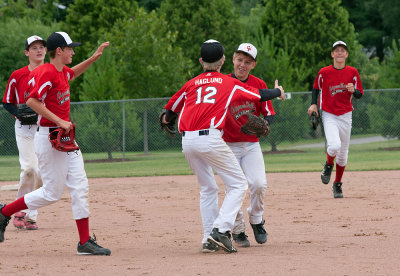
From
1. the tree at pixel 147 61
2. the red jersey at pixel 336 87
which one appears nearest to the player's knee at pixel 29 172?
the red jersey at pixel 336 87

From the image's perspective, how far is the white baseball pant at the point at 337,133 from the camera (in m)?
10.5

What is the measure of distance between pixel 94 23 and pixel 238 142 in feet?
80.7

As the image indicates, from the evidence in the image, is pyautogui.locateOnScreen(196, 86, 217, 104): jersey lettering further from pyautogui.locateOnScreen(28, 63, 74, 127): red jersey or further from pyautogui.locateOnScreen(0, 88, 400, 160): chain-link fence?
pyautogui.locateOnScreen(0, 88, 400, 160): chain-link fence

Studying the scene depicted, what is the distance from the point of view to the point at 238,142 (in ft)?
22.3

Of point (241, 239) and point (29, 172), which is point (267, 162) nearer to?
point (29, 172)

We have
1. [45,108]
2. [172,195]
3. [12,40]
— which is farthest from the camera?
Answer: [12,40]

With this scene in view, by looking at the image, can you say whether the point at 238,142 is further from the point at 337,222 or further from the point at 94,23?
the point at 94,23

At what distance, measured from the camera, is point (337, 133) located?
1060 cm

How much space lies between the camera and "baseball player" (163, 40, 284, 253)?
244 inches

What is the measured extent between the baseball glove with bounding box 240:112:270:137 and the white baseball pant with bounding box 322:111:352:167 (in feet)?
13.7

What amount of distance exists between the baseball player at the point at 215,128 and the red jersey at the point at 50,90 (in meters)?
1.12

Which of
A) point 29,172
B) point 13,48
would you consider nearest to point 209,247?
point 29,172

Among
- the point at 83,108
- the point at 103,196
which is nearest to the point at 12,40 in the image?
the point at 83,108

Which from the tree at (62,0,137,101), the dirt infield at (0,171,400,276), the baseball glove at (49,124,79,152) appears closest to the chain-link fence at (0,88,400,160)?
the dirt infield at (0,171,400,276)
